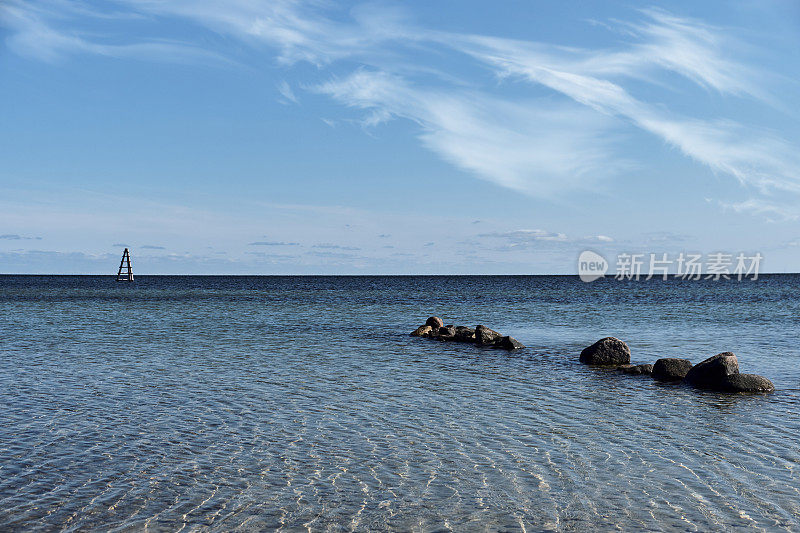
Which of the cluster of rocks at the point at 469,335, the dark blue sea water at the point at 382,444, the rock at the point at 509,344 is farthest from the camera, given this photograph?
the cluster of rocks at the point at 469,335

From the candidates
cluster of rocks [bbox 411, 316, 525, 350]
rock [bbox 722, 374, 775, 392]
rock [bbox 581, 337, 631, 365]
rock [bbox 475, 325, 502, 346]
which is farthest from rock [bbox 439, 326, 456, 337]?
rock [bbox 722, 374, 775, 392]

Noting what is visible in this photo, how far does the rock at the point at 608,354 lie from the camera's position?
24.3 metres

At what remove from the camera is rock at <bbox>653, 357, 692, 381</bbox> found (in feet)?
68.8

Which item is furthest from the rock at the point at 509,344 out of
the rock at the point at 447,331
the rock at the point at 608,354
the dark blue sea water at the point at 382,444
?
the rock at the point at 608,354

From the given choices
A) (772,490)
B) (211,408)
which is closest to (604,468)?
(772,490)

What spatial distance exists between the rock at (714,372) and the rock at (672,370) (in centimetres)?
53

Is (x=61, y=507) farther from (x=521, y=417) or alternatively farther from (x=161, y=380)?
(x=161, y=380)

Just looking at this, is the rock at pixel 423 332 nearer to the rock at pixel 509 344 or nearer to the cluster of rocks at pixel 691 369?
the rock at pixel 509 344

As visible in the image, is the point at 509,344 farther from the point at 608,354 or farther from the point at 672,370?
the point at 672,370

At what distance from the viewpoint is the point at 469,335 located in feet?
112

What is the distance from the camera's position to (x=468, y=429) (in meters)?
13.5

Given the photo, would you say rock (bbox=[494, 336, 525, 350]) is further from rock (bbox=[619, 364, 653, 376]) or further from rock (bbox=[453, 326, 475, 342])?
rock (bbox=[619, 364, 653, 376])

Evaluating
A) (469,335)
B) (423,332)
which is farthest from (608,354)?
(423,332)

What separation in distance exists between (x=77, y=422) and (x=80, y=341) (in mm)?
19254
